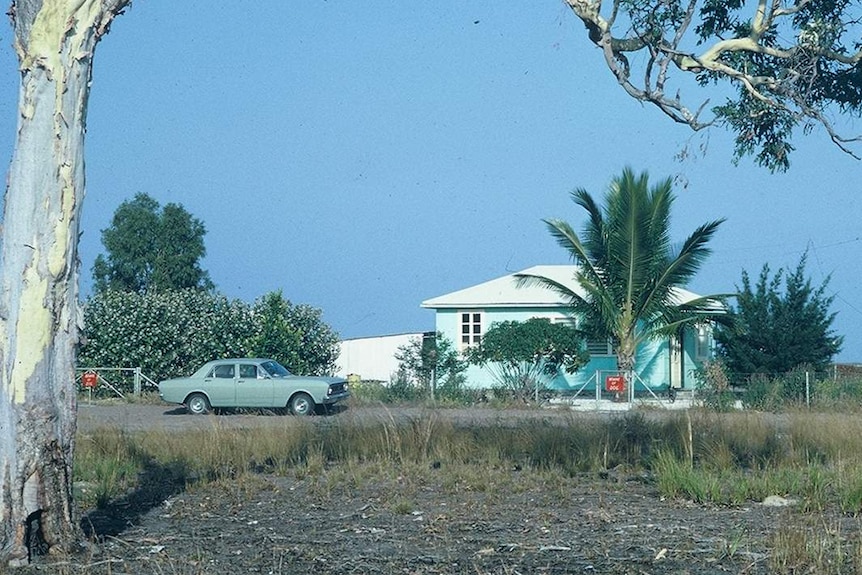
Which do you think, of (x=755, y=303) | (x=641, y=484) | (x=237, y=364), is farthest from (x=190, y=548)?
(x=755, y=303)

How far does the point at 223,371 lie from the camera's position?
27828 mm

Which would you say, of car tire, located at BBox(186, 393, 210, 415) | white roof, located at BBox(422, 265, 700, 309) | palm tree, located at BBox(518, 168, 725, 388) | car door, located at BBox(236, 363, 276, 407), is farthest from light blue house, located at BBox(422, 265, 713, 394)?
car tire, located at BBox(186, 393, 210, 415)

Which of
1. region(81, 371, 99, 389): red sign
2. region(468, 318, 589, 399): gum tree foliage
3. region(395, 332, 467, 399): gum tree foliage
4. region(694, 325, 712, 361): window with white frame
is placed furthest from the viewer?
region(694, 325, 712, 361): window with white frame

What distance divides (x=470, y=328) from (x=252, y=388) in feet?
36.8

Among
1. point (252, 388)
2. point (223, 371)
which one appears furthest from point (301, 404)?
point (223, 371)

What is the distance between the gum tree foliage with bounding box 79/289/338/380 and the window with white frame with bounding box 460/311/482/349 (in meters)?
4.68

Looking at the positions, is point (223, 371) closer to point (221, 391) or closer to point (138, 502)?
point (221, 391)

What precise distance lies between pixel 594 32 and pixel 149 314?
2626 centimetres

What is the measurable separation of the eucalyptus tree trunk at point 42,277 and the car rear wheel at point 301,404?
18.9 m

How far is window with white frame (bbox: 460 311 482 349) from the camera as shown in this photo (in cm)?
3684

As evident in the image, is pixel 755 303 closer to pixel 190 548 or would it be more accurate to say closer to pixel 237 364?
pixel 237 364

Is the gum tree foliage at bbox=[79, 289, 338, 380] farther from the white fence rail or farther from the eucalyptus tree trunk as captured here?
the eucalyptus tree trunk

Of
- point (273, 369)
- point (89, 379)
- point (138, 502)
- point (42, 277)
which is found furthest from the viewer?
point (89, 379)

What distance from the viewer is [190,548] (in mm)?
8031
